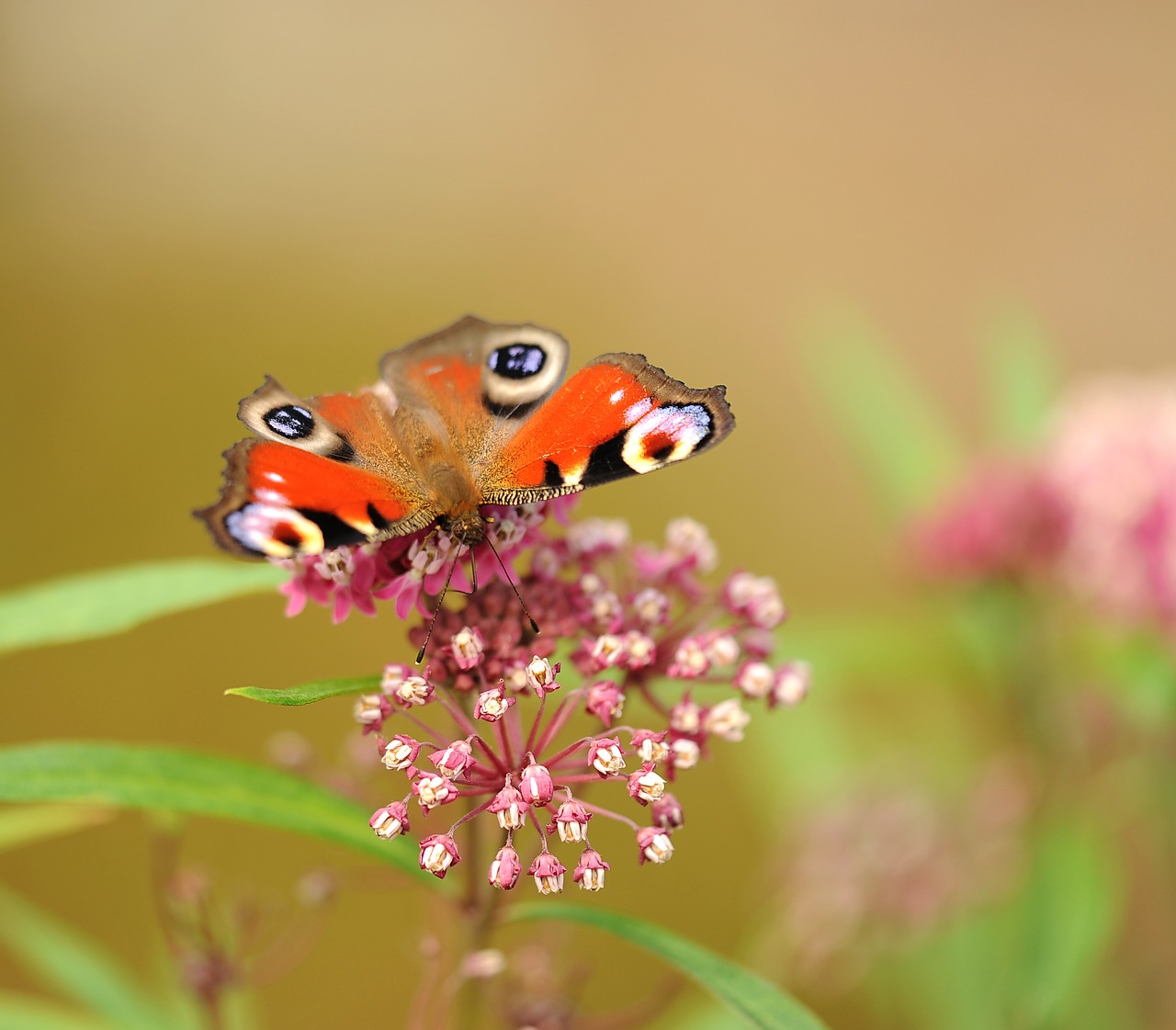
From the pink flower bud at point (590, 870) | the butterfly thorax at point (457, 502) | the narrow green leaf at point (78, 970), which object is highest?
the butterfly thorax at point (457, 502)

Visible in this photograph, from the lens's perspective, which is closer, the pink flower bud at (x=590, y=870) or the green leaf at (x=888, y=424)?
the pink flower bud at (x=590, y=870)

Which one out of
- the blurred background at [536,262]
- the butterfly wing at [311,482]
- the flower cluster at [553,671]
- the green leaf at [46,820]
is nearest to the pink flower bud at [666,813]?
the flower cluster at [553,671]

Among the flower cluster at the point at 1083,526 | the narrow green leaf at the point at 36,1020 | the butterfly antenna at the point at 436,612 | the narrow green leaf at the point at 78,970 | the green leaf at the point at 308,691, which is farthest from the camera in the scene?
the flower cluster at the point at 1083,526

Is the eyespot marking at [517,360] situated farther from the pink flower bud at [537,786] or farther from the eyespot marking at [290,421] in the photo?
the pink flower bud at [537,786]

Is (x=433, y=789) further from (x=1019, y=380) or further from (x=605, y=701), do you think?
(x=1019, y=380)

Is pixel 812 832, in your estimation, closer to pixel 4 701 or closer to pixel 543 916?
pixel 543 916

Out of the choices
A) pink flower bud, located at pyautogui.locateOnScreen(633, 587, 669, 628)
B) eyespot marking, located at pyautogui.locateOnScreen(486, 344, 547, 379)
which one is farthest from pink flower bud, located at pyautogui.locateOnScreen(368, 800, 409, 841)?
eyespot marking, located at pyautogui.locateOnScreen(486, 344, 547, 379)

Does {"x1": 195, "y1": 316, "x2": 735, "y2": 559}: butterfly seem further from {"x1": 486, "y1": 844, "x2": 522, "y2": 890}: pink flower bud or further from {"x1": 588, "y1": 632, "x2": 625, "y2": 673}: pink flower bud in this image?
{"x1": 486, "y1": 844, "x2": 522, "y2": 890}: pink flower bud
